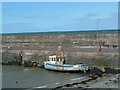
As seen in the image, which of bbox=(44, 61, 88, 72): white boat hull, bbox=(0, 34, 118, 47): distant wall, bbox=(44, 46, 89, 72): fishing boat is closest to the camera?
bbox=(44, 61, 88, 72): white boat hull

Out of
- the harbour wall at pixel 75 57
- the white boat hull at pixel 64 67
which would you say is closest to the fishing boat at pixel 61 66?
the white boat hull at pixel 64 67

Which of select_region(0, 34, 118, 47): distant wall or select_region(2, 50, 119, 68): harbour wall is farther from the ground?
select_region(0, 34, 118, 47): distant wall

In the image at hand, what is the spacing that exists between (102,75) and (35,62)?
14.4 meters

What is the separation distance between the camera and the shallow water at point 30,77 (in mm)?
31777

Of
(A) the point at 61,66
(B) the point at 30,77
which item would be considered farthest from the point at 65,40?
(B) the point at 30,77

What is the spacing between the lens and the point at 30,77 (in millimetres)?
36594

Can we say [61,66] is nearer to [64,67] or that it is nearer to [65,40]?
[64,67]

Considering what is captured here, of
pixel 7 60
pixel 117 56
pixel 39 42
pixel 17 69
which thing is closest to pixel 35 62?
pixel 17 69

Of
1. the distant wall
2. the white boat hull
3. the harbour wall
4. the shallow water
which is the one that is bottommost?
the shallow water

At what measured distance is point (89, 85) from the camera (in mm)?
27625

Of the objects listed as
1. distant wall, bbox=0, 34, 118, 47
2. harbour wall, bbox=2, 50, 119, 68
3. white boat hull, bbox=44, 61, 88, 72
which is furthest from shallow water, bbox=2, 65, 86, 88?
distant wall, bbox=0, 34, 118, 47

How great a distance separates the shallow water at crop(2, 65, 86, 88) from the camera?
3178 centimetres

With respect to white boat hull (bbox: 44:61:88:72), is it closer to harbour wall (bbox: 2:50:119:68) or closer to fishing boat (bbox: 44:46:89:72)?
fishing boat (bbox: 44:46:89:72)

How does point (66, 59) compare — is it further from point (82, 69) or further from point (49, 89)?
point (49, 89)
